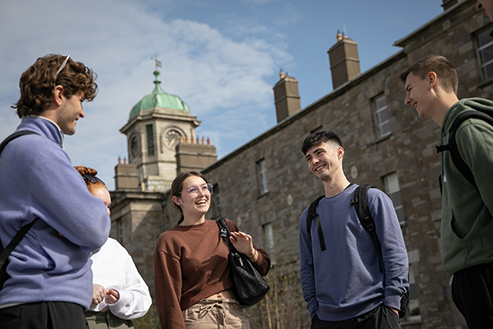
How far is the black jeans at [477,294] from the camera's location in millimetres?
2988

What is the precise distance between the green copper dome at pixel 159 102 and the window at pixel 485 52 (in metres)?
49.8

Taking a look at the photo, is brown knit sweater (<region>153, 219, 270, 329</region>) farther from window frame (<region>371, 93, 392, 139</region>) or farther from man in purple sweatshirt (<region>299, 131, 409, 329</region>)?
window frame (<region>371, 93, 392, 139</region>)

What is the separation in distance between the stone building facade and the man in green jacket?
44.5 ft

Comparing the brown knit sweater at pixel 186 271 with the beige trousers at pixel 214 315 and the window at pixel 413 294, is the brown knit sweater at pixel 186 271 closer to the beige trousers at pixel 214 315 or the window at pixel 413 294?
the beige trousers at pixel 214 315

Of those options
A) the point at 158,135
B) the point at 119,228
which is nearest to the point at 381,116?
the point at 119,228

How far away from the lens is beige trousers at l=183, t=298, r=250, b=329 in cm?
432

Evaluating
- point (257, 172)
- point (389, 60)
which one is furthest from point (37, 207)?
point (257, 172)

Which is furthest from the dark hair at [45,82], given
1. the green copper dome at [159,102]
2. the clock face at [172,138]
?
the green copper dome at [159,102]

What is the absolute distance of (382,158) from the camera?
62.8ft

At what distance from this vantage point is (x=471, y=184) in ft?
10.2

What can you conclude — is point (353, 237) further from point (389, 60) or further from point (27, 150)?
point (389, 60)

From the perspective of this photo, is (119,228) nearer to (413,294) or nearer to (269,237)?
(269,237)

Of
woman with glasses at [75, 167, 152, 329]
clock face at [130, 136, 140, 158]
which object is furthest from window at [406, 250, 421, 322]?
clock face at [130, 136, 140, 158]

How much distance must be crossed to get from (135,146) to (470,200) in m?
62.3
